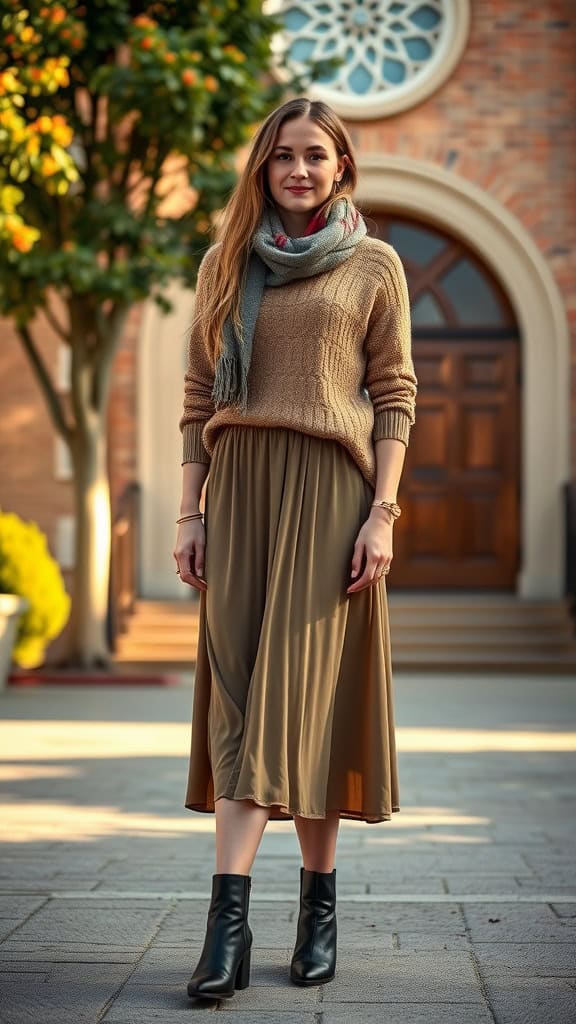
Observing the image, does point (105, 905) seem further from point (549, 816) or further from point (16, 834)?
point (549, 816)

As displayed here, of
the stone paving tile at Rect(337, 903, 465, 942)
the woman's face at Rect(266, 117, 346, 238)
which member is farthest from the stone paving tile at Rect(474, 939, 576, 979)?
the woman's face at Rect(266, 117, 346, 238)

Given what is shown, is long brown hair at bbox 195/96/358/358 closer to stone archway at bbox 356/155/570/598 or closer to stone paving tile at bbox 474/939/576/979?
stone paving tile at bbox 474/939/576/979

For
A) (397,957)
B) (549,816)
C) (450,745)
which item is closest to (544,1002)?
(397,957)

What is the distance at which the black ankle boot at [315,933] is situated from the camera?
2.97m

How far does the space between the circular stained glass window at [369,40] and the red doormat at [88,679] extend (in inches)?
226

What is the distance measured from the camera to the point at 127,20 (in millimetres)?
10164

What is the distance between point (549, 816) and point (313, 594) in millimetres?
2675

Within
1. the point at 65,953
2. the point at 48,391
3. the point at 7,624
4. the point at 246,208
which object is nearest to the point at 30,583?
the point at 7,624

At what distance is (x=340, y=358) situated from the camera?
10.1 ft

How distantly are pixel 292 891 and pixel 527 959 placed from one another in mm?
1047

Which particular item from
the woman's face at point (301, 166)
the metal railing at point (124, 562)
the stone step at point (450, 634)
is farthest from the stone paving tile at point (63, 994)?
the metal railing at point (124, 562)

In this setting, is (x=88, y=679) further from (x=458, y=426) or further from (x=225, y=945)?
(x=225, y=945)

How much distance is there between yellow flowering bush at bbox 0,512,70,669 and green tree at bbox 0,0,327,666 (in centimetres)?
50

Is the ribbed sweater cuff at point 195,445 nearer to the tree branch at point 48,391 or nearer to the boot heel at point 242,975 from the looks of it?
the boot heel at point 242,975
